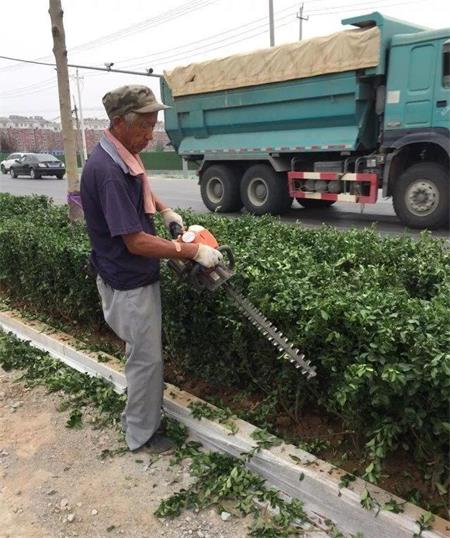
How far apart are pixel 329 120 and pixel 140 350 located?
7603 millimetres

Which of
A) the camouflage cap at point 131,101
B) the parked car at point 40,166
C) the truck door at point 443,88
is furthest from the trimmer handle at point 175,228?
the parked car at point 40,166

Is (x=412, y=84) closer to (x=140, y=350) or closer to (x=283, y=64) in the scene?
(x=283, y=64)

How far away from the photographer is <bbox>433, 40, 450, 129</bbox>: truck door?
7844mm

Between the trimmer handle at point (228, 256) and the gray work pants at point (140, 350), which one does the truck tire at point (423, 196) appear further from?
the gray work pants at point (140, 350)

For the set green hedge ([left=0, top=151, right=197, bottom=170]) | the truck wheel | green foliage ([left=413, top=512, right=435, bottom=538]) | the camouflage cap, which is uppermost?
the camouflage cap

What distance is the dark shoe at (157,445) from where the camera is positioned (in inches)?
111

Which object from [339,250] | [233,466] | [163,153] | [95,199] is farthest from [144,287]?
[163,153]

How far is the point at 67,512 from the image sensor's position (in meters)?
2.42

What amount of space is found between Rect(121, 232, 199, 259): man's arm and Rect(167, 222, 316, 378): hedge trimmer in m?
0.09

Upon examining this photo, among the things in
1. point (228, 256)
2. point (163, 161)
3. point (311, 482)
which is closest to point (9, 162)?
point (163, 161)

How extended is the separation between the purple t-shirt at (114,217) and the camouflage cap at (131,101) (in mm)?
179

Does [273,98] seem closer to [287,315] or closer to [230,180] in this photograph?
[230,180]

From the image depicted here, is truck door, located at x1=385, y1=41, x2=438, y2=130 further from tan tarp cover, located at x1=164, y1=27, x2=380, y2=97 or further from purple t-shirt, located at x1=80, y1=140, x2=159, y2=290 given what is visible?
purple t-shirt, located at x1=80, y1=140, x2=159, y2=290

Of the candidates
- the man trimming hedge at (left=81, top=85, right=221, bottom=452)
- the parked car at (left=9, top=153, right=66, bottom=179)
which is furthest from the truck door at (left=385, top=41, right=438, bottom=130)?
the parked car at (left=9, top=153, right=66, bottom=179)
